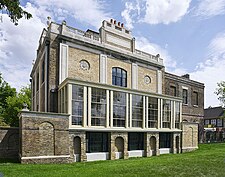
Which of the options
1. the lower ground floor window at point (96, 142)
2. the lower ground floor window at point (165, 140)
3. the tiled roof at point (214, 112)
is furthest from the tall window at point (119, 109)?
the tiled roof at point (214, 112)

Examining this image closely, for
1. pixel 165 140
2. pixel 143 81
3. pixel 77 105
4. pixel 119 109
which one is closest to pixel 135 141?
pixel 119 109

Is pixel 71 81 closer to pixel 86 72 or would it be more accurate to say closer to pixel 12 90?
pixel 86 72

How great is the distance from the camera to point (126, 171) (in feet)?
39.8

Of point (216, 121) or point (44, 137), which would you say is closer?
point (44, 137)

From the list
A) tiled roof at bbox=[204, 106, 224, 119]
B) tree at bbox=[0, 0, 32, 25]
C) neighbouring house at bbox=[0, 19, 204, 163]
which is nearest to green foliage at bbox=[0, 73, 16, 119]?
neighbouring house at bbox=[0, 19, 204, 163]

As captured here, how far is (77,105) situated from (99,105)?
196 cm

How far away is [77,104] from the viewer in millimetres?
17297

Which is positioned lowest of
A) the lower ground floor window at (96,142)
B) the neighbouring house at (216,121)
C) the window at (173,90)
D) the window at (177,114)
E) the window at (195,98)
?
the neighbouring house at (216,121)

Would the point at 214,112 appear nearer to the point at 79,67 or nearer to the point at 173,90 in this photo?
the point at 173,90

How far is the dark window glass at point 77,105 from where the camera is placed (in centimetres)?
1712

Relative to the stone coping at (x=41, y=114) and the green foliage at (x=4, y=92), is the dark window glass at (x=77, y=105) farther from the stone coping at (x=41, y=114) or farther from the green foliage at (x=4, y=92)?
the green foliage at (x=4, y=92)

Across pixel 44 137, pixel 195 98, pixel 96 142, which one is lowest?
pixel 96 142

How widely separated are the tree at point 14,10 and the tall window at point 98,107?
9348 millimetres

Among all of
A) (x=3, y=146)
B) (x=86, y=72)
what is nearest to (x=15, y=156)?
(x=3, y=146)
